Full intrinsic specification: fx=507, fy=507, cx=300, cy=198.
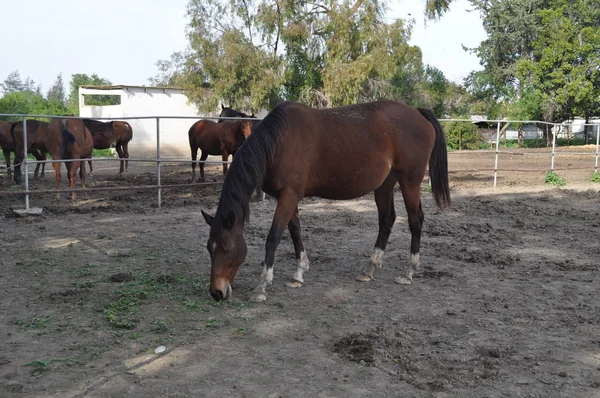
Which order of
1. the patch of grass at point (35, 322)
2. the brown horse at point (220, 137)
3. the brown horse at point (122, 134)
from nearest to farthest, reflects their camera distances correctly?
the patch of grass at point (35, 322)
the brown horse at point (220, 137)
the brown horse at point (122, 134)

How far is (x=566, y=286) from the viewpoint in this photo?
473 centimetres

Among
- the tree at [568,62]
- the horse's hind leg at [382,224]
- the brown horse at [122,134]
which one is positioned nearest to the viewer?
the horse's hind leg at [382,224]

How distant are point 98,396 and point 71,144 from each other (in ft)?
25.5

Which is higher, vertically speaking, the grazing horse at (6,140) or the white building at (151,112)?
the white building at (151,112)

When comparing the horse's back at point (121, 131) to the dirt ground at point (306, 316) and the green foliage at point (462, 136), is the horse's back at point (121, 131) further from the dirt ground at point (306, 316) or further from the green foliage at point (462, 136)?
the green foliage at point (462, 136)

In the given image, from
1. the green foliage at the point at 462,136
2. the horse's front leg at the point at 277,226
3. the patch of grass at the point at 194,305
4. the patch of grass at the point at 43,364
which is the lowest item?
the patch of grass at the point at 43,364

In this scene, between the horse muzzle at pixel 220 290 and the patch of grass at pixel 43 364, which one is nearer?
the patch of grass at pixel 43 364

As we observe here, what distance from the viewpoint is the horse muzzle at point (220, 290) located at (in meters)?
4.03

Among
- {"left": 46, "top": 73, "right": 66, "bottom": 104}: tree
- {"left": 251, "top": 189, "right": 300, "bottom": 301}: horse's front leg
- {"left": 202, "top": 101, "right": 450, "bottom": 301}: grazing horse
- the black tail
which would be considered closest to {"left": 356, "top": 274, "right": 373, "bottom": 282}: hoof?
{"left": 202, "top": 101, "right": 450, "bottom": 301}: grazing horse

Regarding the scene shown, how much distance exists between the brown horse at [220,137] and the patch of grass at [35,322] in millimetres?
8376

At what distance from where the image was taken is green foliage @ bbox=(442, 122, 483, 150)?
3000 centimetres

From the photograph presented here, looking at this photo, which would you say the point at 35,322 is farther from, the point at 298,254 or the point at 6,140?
the point at 6,140

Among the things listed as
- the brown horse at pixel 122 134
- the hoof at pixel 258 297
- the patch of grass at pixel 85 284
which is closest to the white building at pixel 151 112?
the brown horse at pixel 122 134

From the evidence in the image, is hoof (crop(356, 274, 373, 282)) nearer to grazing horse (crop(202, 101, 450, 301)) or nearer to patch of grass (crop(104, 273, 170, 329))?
grazing horse (crop(202, 101, 450, 301))
